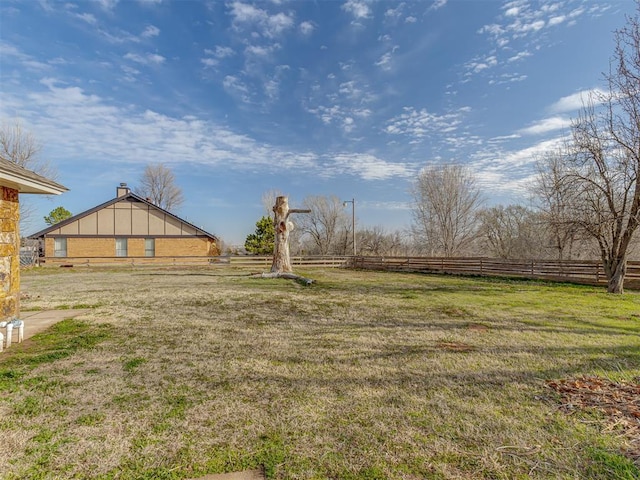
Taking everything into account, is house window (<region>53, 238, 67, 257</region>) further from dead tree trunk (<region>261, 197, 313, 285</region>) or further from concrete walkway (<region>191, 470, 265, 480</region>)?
concrete walkway (<region>191, 470, 265, 480</region>)

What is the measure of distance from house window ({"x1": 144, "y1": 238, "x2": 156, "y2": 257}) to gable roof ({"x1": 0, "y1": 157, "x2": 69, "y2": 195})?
65.1ft

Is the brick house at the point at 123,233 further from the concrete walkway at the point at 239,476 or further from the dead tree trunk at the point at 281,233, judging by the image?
the concrete walkway at the point at 239,476

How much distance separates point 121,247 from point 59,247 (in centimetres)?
421

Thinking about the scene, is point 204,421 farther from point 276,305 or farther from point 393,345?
point 276,305

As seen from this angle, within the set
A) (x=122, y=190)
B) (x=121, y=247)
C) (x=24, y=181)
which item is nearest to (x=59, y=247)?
(x=121, y=247)

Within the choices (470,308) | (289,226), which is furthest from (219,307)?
(289,226)

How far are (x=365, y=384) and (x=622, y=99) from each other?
12.2 m

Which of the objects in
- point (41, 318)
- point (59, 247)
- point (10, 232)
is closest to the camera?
point (10, 232)

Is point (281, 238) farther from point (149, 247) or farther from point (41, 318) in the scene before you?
point (149, 247)

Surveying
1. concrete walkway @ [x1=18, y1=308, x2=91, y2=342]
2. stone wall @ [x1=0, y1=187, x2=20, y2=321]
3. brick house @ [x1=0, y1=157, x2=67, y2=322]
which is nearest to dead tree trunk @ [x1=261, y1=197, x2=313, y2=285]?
concrete walkway @ [x1=18, y1=308, x2=91, y2=342]

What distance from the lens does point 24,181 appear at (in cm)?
521

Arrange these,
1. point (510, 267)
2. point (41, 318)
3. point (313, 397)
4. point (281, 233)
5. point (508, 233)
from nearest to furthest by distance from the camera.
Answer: point (313, 397)
point (41, 318)
point (281, 233)
point (510, 267)
point (508, 233)

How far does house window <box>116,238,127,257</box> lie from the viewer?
78.4 ft

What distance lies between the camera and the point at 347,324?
6.08 metres
